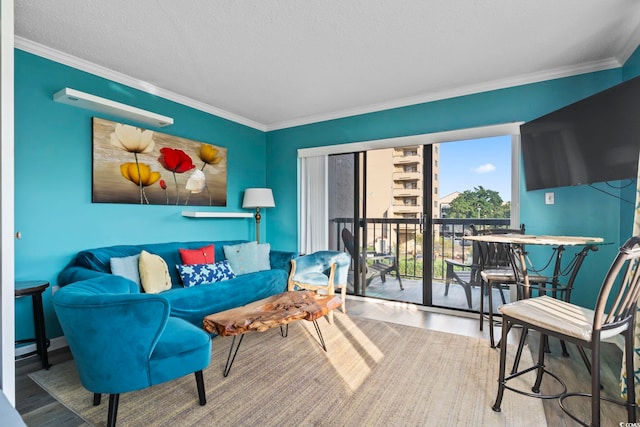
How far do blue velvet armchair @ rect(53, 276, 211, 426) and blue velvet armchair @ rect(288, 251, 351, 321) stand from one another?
1.90 m

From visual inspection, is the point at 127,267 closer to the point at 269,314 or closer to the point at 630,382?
the point at 269,314

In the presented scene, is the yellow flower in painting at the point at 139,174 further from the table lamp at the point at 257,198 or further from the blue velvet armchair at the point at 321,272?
the blue velvet armchair at the point at 321,272

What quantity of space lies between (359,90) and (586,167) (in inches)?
85.0

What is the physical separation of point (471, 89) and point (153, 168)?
3.48 meters

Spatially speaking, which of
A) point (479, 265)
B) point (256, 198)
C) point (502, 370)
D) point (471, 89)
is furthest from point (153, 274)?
point (471, 89)

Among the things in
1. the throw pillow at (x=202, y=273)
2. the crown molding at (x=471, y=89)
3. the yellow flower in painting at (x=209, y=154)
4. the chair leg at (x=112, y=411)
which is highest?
the crown molding at (x=471, y=89)

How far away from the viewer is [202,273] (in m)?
2.99

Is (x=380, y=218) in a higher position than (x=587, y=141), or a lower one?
lower

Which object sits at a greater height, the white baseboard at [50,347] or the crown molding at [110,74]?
the crown molding at [110,74]

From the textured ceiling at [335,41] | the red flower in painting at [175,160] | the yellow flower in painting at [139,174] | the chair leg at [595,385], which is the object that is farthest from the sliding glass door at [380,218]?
the chair leg at [595,385]

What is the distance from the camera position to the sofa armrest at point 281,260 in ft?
12.2

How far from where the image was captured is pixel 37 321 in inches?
87.7

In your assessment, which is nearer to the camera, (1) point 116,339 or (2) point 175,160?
(1) point 116,339

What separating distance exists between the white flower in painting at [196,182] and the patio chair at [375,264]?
192cm
